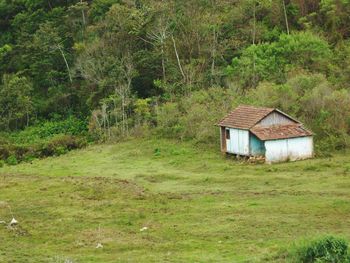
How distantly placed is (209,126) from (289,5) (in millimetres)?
14748

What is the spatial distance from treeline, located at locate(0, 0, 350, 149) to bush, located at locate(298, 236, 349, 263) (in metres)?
18.6

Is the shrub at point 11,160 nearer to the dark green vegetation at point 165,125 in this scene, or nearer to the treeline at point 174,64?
the dark green vegetation at point 165,125

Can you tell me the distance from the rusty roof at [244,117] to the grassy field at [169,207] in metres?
1.86

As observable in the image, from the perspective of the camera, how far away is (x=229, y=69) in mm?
45188

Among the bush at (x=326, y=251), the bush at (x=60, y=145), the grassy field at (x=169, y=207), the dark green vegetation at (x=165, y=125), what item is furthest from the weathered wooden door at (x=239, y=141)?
the bush at (x=326, y=251)

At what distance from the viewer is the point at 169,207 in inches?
1067

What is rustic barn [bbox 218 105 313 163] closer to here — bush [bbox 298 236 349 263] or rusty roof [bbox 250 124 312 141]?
rusty roof [bbox 250 124 312 141]

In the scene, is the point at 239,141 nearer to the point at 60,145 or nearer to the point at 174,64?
the point at 174,64

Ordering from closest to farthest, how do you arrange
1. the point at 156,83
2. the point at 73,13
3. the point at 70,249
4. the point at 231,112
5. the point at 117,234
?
the point at 70,249, the point at 117,234, the point at 231,112, the point at 156,83, the point at 73,13

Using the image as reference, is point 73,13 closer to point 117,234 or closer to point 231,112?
point 231,112

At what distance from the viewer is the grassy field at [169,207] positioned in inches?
841

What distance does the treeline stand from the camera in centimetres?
4094

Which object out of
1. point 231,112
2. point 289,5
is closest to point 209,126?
point 231,112

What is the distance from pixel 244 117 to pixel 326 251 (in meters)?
19.1
